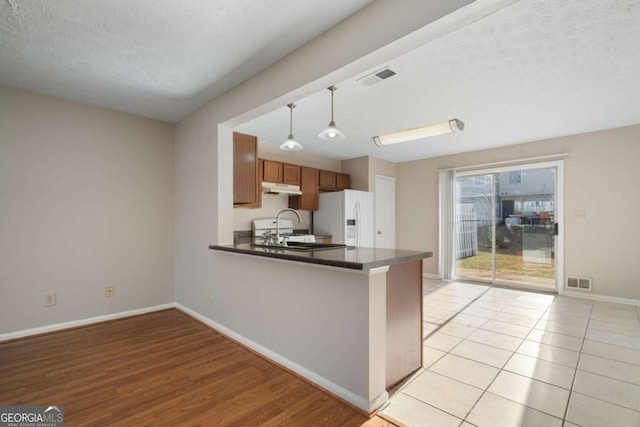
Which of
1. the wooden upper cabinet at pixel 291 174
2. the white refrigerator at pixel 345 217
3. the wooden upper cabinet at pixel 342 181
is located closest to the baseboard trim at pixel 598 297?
the white refrigerator at pixel 345 217

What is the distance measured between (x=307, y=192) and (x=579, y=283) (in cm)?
433

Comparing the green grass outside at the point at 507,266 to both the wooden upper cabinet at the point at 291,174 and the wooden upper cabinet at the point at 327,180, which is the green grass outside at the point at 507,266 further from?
the wooden upper cabinet at the point at 291,174

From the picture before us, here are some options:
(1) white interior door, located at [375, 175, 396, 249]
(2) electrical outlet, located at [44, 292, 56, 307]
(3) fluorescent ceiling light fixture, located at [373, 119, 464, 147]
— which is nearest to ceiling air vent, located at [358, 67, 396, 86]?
(3) fluorescent ceiling light fixture, located at [373, 119, 464, 147]

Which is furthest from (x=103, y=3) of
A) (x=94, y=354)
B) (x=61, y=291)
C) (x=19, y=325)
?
(x=19, y=325)

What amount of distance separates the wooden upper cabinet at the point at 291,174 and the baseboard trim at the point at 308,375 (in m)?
2.37

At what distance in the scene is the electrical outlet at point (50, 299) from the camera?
302 cm

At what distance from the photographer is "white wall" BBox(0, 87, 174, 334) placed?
2.87 meters

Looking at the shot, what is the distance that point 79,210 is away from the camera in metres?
3.22

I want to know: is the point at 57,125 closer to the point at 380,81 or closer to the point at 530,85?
the point at 380,81

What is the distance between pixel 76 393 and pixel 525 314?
4435mm

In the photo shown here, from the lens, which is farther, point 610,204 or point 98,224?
point 610,204

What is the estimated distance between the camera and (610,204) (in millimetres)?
4098

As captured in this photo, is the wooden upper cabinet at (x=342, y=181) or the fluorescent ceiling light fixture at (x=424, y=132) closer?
the fluorescent ceiling light fixture at (x=424, y=132)

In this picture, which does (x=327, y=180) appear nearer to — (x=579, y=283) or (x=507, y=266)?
(x=507, y=266)
